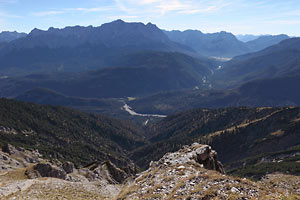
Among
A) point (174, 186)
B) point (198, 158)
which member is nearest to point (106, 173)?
point (198, 158)

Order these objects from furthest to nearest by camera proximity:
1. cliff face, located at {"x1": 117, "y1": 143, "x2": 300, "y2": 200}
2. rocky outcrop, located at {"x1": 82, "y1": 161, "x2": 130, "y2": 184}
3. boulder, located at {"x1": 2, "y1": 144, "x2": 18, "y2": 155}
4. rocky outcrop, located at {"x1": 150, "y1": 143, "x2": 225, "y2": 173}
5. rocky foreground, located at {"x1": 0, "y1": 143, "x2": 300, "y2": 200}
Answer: boulder, located at {"x1": 2, "y1": 144, "x2": 18, "y2": 155}
rocky outcrop, located at {"x1": 82, "y1": 161, "x2": 130, "y2": 184}
rocky outcrop, located at {"x1": 150, "y1": 143, "x2": 225, "y2": 173}
rocky foreground, located at {"x1": 0, "y1": 143, "x2": 300, "y2": 200}
cliff face, located at {"x1": 117, "y1": 143, "x2": 300, "y2": 200}

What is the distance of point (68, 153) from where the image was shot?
182500 millimetres

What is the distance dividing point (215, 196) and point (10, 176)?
53.7m

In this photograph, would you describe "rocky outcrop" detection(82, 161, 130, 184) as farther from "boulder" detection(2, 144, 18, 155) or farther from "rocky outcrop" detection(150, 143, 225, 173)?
"rocky outcrop" detection(150, 143, 225, 173)

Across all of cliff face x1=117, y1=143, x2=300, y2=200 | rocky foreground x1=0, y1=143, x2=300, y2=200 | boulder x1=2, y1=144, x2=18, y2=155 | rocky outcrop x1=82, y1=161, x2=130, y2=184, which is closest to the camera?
cliff face x1=117, y1=143, x2=300, y2=200

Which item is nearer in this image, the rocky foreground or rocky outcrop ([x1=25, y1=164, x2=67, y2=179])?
the rocky foreground

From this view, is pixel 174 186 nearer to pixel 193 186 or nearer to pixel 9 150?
pixel 193 186

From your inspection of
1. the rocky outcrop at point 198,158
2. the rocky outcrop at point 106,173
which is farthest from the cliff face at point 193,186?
the rocky outcrop at point 106,173

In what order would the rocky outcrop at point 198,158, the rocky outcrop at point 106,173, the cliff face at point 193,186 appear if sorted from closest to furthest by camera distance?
the cliff face at point 193,186 < the rocky outcrop at point 198,158 < the rocky outcrop at point 106,173

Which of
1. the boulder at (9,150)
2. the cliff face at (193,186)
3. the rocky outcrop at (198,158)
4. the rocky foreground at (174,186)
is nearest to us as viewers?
the cliff face at (193,186)

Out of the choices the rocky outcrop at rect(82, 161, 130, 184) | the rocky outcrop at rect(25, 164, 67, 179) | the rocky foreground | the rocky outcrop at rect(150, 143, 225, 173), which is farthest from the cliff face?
the rocky outcrop at rect(82, 161, 130, 184)

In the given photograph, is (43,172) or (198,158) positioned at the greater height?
(198,158)

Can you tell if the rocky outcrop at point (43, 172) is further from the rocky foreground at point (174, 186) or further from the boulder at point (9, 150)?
the boulder at point (9, 150)

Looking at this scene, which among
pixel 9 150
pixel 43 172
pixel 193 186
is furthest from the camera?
pixel 9 150
